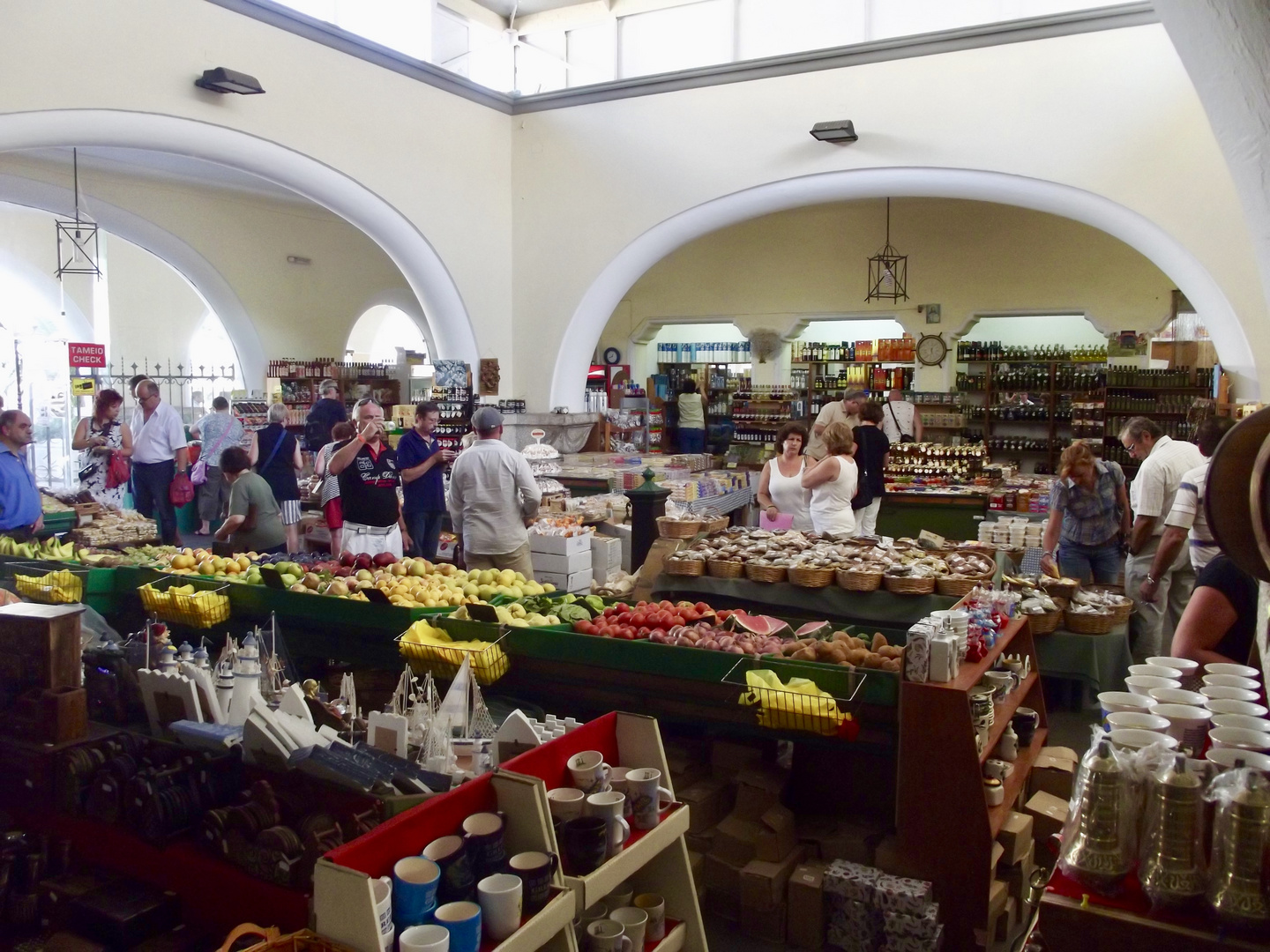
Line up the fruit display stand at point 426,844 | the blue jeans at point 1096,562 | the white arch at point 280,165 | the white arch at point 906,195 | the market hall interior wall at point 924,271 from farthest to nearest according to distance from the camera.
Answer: the market hall interior wall at point 924,271 → the white arch at point 906,195 → the white arch at point 280,165 → the blue jeans at point 1096,562 → the fruit display stand at point 426,844

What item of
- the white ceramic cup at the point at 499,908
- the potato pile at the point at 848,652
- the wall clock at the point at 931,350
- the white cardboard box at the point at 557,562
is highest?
the wall clock at the point at 931,350

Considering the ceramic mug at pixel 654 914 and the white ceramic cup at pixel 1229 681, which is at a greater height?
the white ceramic cup at pixel 1229 681

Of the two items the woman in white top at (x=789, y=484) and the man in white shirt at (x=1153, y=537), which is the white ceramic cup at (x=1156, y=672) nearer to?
the man in white shirt at (x=1153, y=537)

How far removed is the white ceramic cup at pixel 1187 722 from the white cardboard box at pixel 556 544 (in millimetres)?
4978

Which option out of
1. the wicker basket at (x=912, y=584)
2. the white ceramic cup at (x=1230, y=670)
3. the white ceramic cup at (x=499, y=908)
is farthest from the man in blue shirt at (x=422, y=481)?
the white ceramic cup at (x=1230, y=670)

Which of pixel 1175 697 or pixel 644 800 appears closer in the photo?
pixel 1175 697

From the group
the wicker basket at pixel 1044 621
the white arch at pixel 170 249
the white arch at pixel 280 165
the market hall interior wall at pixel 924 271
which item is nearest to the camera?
the wicker basket at pixel 1044 621

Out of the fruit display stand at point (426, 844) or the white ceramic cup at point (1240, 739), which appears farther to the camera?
the white ceramic cup at point (1240, 739)

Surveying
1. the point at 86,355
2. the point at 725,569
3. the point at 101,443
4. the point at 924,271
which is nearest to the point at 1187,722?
the point at 725,569

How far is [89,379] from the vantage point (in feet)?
35.8

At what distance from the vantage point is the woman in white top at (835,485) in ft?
19.7

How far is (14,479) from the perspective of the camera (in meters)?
5.98

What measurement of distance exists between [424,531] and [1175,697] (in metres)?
5.73

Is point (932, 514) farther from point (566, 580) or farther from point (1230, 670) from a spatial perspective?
point (1230, 670)
